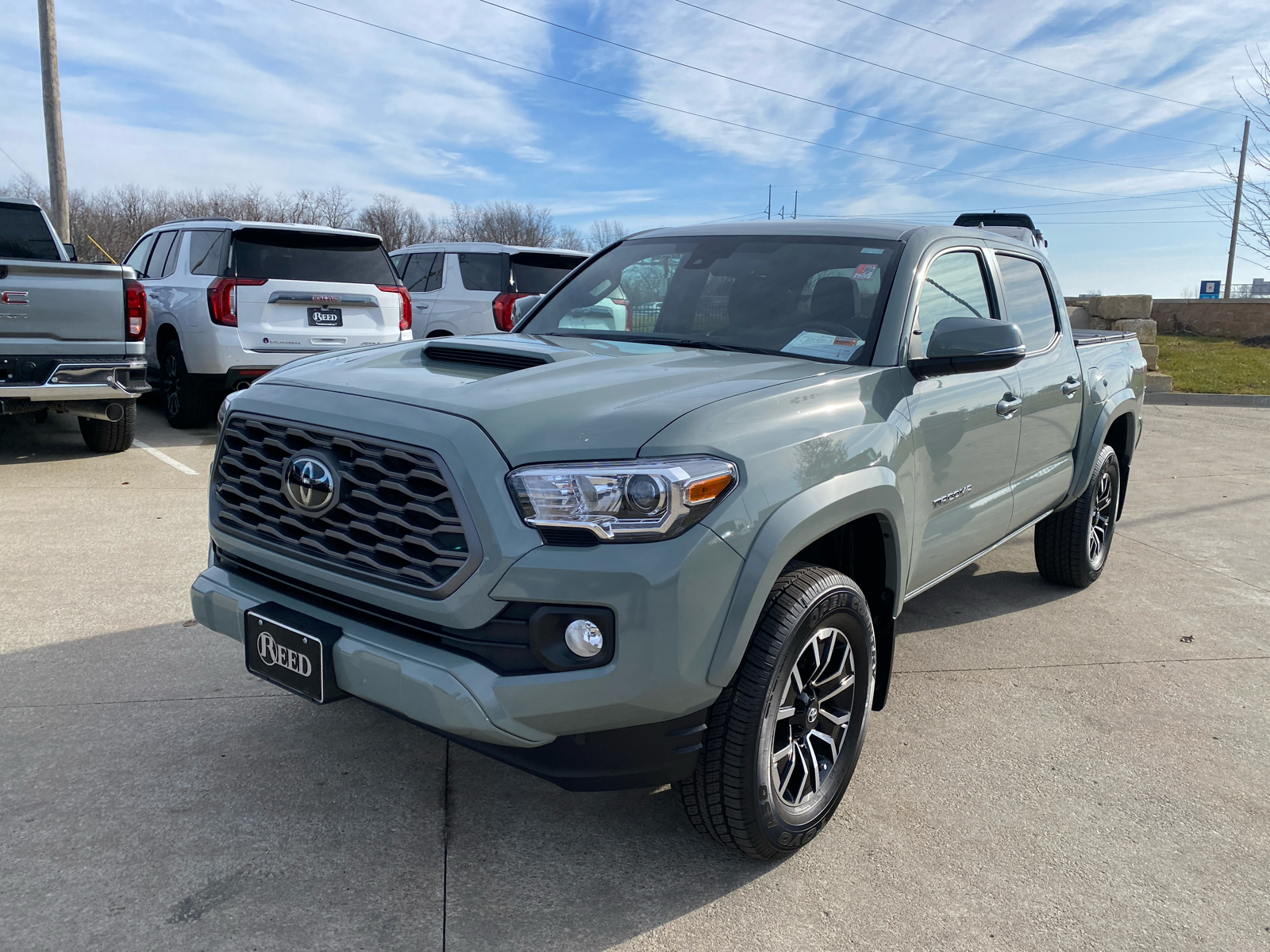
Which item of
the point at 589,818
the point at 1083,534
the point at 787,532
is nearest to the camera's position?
the point at 787,532

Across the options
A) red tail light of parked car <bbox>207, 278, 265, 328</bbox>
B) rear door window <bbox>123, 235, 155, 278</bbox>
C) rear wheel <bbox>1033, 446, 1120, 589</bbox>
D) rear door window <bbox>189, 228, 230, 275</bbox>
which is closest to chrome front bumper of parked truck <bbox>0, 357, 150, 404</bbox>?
red tail light of parked car <bbox>207, 278, 265, 328</bbox>

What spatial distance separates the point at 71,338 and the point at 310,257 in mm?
2355

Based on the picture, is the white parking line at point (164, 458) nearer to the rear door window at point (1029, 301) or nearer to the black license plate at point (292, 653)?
the black license plate at point (292, 653)

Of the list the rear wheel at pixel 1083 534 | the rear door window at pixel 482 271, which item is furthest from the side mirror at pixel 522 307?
the rear door window at pixel 482 271

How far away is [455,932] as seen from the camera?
2320mm

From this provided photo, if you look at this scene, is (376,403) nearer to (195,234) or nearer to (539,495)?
(539,495)

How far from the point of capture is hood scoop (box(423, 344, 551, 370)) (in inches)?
115

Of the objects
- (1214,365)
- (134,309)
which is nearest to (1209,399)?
(1214,365)

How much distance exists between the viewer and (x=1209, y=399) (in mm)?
15047

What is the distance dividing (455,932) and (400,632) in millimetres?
739

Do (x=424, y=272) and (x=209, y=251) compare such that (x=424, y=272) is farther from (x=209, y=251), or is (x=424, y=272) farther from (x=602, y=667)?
(x=602, y=667)

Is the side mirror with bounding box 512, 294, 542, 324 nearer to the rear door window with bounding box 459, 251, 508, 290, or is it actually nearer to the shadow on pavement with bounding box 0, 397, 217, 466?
the shadow on pavement with bounding box 0, 397, 217, 466

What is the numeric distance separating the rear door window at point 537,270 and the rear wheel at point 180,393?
12.8 feet

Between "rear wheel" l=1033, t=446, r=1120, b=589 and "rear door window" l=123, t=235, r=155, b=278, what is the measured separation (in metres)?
8.98
